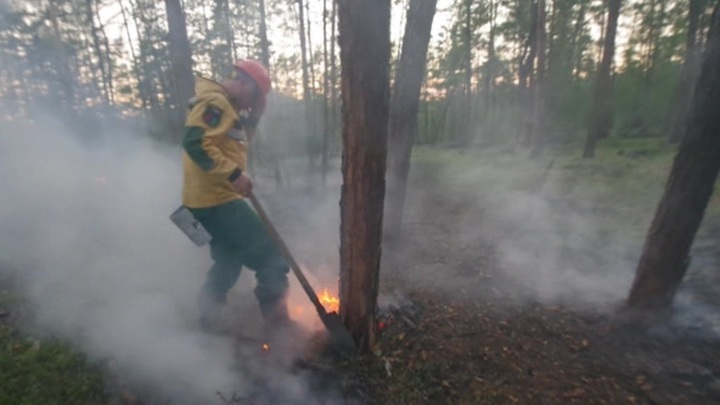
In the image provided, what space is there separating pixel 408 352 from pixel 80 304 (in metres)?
3.15

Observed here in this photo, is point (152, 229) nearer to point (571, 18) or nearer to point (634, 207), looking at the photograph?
point (634, 207)

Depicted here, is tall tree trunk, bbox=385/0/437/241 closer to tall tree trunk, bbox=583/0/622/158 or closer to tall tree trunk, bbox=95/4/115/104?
tall tree trunk, bbox=583/0/622/158

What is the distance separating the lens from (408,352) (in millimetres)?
3279

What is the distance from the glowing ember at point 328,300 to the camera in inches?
151

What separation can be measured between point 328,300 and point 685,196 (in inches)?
131

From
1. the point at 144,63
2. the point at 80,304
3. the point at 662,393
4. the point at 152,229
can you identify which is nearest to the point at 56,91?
the point at 144,63

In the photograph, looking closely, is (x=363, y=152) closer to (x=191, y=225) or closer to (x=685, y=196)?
(x=191, y=225)

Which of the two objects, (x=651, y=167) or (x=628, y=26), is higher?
(x=628, y=26)

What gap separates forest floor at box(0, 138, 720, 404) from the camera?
278 cm

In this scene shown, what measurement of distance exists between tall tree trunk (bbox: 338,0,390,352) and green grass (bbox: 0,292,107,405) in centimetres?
181

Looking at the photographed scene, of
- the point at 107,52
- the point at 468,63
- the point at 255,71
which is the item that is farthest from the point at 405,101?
the point at 107,52

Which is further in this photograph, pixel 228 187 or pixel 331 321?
pixel 228 187

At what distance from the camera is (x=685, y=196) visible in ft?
11.1

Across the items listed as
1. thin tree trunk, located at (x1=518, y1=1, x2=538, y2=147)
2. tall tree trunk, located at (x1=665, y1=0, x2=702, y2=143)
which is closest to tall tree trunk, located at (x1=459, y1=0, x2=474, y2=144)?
thin tree trunk, located at (x1=518, y1=1, x2=538, y2=147)
